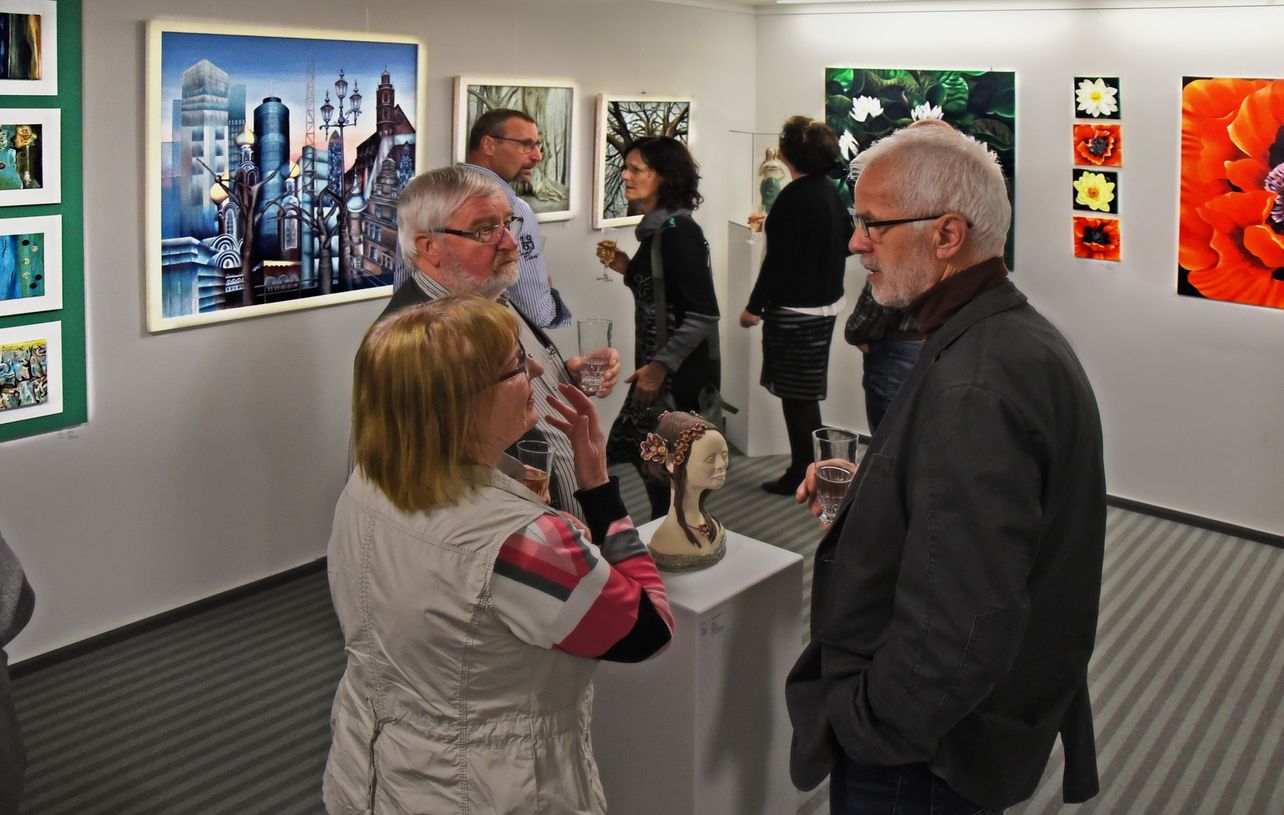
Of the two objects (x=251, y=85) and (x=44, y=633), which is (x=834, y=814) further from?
(x=251, y=85)

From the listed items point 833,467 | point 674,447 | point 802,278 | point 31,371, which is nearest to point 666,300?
point 802,278

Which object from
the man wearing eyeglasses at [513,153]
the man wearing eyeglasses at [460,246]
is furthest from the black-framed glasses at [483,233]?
the man wearing eyeglasses at [513,153]

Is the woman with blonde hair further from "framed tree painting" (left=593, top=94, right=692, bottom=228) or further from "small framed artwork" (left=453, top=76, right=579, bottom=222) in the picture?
"framed tree painting" (left=593, top=94, right=692, bottom=228)

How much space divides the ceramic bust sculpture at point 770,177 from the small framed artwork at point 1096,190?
1518 millimetres

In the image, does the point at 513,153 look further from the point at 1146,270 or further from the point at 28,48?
the point at 1146,270

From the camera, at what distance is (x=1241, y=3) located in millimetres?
5406

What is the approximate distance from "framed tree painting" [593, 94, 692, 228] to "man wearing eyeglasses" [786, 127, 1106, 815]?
4219mm

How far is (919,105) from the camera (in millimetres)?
6719

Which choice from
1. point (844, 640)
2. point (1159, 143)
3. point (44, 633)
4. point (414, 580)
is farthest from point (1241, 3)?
point (44, 633)

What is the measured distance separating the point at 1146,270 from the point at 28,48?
489 cm

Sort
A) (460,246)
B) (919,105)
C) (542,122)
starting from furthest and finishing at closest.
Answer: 1. (919,105)
2. (542,122)
3. (460,246)

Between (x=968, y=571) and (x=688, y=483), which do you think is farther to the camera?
(x=688, y=483)

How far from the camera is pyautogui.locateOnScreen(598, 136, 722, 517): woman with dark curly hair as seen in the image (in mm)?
4621

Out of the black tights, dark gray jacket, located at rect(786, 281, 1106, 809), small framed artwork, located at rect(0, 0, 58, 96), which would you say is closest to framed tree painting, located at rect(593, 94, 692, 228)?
the black tights
